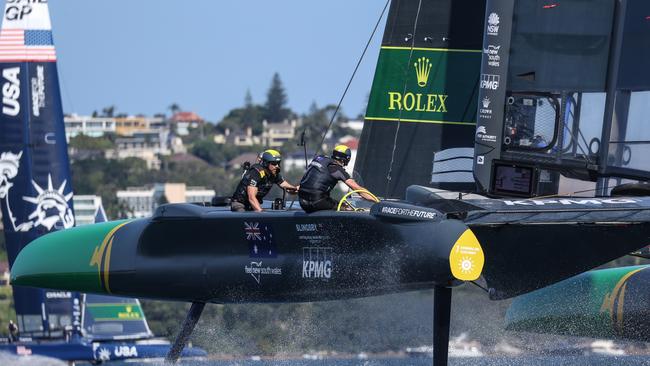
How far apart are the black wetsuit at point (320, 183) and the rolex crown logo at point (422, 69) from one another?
2.37 m

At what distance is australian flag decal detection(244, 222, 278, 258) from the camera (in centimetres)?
1012

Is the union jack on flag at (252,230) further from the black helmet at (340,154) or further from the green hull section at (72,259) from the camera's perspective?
the green hull section at (72,259)

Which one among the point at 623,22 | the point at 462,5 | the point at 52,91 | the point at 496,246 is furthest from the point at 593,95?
the point at 52,91

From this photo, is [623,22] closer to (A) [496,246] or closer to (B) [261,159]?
(A) [496,246]

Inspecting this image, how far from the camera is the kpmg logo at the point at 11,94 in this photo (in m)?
17.8

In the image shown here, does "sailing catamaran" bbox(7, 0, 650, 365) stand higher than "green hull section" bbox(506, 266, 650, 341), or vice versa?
"sailing catamaran" bbox(7, 0, 650, 365)

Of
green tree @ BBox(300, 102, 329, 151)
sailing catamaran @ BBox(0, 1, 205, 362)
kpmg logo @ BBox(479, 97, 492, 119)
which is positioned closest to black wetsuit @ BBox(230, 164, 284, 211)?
kpmg logo @ BBox(479, 97, 492, 119)

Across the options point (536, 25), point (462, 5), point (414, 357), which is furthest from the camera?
point (414, 357)

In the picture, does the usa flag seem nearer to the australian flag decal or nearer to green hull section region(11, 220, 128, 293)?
green hull section region(11, 220, 128, 293)

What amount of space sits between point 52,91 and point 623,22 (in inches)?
370

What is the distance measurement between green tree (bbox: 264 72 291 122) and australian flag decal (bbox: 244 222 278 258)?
295 feet

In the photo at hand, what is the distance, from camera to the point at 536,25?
1041 cm

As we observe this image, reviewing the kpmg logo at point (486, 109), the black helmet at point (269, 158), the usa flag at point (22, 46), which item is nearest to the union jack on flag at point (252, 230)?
the black helmet at point (269, 158)

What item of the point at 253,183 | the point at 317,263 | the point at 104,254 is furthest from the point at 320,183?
the point at 104,254
